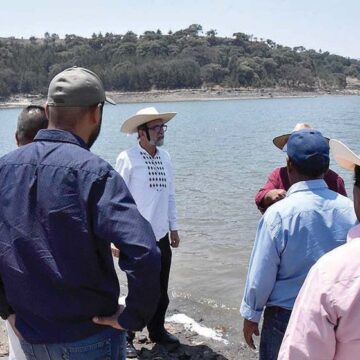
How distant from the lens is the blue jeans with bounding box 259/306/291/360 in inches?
128

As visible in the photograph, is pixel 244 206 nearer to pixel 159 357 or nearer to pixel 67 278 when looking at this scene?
pixel 159 357

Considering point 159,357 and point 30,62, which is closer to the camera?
point 159,357

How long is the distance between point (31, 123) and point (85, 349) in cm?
160

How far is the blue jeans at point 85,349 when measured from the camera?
2.39 meters

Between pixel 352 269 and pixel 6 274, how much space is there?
1.46 m

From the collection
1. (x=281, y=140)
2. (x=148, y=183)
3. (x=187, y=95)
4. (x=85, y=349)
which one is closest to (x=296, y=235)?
(x=85, y=349)

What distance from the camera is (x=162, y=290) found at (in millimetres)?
5250

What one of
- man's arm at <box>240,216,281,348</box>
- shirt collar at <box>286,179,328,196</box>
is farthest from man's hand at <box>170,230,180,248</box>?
shirt collar at <box>286,179,328,196</box>

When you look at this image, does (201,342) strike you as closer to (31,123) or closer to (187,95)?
(31,123)

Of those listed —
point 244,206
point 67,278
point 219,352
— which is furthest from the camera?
point 244,206

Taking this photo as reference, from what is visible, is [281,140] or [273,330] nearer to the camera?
[273,330]

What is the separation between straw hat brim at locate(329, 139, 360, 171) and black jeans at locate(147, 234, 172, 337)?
288 centimetres

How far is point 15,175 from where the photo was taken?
242 cm

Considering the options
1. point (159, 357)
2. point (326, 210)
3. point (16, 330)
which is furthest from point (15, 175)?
point (159, 357)
